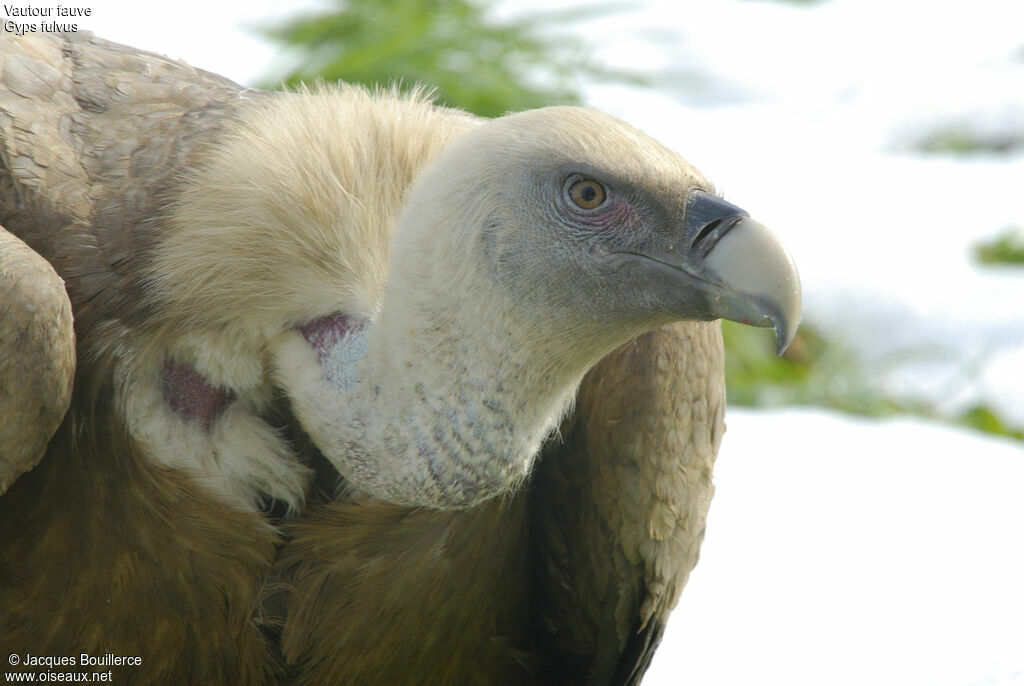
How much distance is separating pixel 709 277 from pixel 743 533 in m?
2.77

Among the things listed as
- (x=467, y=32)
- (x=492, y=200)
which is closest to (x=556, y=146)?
(x=492, y=200)

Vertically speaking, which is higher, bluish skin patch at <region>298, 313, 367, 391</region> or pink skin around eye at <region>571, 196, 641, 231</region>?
pink skin around eye at <region>571, 196, 641, 231</region>

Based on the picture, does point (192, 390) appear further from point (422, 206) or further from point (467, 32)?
point (467, 32)

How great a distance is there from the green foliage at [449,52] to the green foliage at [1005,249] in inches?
104

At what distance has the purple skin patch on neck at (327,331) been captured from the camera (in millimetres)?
3381

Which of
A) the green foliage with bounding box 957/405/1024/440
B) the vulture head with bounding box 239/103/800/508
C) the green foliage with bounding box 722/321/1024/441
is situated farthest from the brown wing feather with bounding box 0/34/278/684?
the green foliage with bounding box 957/405/1024/440

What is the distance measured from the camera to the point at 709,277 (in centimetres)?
305

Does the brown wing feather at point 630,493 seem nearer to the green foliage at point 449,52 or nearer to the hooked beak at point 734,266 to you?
the hooked beak at point 734,266

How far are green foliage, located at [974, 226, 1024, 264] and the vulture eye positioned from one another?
22.3ft

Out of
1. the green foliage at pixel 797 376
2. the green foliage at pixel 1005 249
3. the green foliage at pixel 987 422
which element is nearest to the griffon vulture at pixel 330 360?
the green foliage at pixel 797 376

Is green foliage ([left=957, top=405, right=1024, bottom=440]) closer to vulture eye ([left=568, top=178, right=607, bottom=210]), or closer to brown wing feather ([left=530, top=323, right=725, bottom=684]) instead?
brown wing feather ([left=530, top=323, right=725, bottom=684])

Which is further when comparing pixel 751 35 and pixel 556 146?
pixel 751 35

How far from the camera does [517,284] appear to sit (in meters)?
3.17

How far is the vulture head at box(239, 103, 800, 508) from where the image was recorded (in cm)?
311
